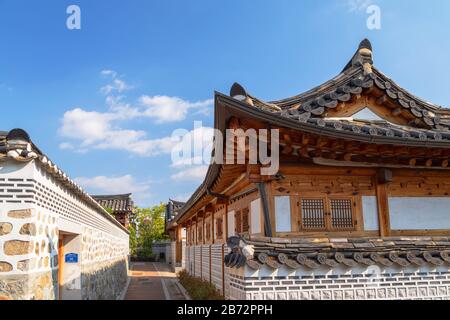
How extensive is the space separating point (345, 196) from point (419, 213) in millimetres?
1570

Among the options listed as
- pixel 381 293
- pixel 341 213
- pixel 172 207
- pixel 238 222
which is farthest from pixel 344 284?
pixel 172 207

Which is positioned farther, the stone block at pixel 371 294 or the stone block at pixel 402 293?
the stone block at pixel 402 293

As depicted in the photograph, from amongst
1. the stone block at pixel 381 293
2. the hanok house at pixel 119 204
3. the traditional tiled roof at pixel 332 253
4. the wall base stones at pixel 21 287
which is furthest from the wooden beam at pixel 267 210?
the hanok house at pixel 119 204

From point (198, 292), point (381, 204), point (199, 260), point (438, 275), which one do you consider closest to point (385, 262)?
point (438, 275)

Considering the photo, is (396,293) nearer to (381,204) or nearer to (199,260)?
(381,204)

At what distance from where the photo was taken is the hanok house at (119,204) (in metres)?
36.9

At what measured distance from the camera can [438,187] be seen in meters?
8.48

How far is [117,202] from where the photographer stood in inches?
1501

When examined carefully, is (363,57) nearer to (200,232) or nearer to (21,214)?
(21,214)

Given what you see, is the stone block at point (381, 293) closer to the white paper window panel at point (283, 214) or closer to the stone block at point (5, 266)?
the white paper window panel at point (283, 214)

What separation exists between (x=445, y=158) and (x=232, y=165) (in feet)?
13.1

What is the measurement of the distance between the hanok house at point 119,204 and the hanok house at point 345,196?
2829 cm

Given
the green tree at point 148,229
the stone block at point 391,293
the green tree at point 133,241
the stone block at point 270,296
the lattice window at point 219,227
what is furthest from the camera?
the green tree at point 148,229

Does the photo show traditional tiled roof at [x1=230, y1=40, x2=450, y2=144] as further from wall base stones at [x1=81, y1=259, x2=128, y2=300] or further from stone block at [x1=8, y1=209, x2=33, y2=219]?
wall base stones at [x1=81, y1=259, x2=128, y2=300]
